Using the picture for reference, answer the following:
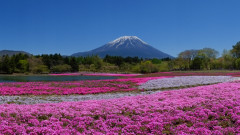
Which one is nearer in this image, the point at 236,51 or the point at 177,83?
the point at 177,83

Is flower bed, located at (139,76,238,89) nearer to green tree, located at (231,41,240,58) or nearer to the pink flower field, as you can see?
the pink flower field

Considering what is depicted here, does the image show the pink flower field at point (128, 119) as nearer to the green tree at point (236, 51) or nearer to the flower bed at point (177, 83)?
the flower bed at point (177, 83)

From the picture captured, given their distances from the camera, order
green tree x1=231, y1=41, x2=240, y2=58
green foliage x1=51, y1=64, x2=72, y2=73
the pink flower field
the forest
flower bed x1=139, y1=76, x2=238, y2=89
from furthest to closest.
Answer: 1. green foliage x1=51, y1=64, x2=72, y2=73
2. green tree x1=231, y1=41, x2=240, y2=58
3. the forest
4. flower bed x1=139, y1=76, x2=238, y2=89
5. the pink flower field

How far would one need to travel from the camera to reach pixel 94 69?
107562 mm

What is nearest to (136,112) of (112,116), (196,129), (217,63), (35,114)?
(112,116)

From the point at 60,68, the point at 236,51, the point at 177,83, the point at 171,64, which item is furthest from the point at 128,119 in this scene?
the point at 236,51

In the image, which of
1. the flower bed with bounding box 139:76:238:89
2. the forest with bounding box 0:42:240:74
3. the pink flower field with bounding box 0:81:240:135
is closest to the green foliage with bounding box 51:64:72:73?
the forest with bounding box 0:42:240:74

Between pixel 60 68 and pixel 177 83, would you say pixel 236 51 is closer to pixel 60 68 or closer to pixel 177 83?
pixel 177 83

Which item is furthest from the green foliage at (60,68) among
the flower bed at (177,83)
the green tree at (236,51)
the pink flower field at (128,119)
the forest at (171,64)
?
the pink flower field at (128,119)

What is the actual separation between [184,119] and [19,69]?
99407mm

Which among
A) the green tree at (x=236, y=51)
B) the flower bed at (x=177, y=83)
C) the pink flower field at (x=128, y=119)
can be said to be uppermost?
the green tree at (x=236, y=51)

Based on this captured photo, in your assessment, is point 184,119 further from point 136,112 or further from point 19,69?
point 19,69

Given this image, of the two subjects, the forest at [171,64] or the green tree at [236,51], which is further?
the green tree at [236,51]

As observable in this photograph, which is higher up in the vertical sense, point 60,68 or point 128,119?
point 60,68
